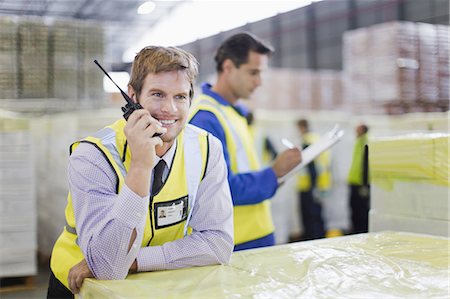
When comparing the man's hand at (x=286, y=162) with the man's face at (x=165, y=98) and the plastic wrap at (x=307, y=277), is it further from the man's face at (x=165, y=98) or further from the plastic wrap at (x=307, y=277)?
the man's face at (x=165, y=98)

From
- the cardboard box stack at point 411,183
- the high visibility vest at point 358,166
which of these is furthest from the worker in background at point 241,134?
the high visibility vest at point 358,166

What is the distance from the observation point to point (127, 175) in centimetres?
159

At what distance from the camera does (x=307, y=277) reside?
67.4 inches

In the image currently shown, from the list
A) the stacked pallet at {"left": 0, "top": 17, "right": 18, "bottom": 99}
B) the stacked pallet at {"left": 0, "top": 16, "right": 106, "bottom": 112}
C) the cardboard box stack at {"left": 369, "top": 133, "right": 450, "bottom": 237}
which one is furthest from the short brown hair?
the stacked pallet at {"left": 0, "top": 16, "right": 106, "bottom": 112}

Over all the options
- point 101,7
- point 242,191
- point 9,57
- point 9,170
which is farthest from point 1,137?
point 101,7

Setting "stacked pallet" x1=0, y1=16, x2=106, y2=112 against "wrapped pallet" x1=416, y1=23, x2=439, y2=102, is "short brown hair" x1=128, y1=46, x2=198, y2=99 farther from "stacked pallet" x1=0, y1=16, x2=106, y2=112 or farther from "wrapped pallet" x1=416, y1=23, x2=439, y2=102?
"wrapped pallet" x1=416, y1=23, x2=439, y2=102

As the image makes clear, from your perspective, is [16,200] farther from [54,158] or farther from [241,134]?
[241,134]

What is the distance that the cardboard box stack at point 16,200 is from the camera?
4867 mm

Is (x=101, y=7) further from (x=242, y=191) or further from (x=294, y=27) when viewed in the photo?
(x=242, y=191)

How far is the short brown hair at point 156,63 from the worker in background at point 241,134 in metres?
0.86

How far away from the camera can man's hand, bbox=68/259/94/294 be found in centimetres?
169

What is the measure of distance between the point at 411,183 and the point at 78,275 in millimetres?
1743

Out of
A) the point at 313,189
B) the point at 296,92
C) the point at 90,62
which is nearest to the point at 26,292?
the point at 90,62

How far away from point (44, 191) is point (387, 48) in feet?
14.7
